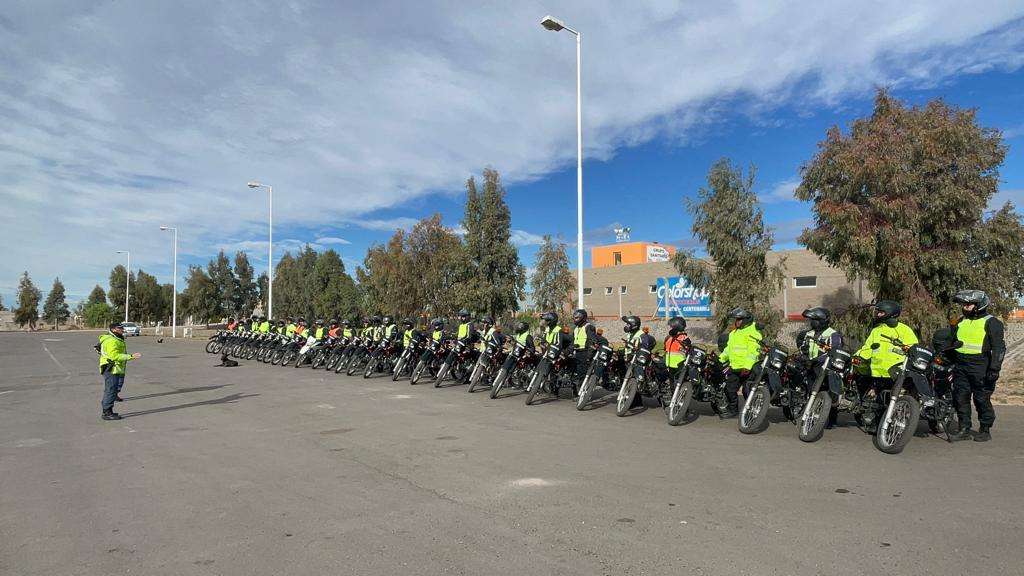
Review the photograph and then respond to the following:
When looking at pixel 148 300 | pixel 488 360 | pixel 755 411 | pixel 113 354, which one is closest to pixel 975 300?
pixel 755 411

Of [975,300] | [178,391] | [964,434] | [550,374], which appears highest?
[975,300]

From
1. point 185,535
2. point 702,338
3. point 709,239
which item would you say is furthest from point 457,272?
point 185,535

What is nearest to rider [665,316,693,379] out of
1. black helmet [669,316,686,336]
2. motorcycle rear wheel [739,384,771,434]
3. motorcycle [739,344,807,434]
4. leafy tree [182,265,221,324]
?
black helmet [669,316,686,336]

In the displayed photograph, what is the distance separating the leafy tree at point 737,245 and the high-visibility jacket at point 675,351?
8731mm

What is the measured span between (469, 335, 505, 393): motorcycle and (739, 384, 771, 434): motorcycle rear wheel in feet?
18.8

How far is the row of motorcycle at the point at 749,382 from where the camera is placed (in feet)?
22.7

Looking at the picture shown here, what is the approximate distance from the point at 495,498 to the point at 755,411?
4.22 meters

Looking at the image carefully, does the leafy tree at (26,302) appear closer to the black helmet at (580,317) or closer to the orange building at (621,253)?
the orange building at (621,253)

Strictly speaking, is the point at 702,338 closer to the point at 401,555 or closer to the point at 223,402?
the point at 223,402

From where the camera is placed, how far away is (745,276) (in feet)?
58.5

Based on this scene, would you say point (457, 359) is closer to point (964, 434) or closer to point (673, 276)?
point (964, 434)

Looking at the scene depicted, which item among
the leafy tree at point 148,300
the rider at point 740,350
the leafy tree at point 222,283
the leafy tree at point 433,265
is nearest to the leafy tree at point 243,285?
the leafy tree at point 222,283

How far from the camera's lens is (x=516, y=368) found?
40.1ft

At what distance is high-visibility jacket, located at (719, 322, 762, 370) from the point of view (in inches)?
335
